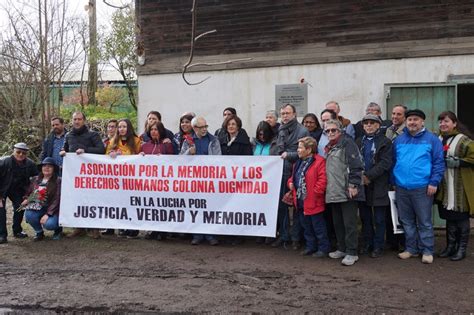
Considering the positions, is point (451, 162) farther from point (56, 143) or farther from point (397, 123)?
point (56, 143)

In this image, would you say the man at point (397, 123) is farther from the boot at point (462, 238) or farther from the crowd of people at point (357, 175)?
the boot at point (462, 238)

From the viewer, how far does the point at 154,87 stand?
9.95m

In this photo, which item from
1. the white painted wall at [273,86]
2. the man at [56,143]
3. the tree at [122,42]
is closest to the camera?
the man at [56,143]

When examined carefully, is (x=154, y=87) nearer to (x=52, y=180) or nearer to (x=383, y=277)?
(x=52, y=180)

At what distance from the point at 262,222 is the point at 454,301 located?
2678 mm

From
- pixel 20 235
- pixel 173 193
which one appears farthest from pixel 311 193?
pixel 20 235

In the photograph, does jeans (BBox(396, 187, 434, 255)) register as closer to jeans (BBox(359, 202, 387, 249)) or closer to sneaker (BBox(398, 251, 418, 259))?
sneaker (BBox(398, 251, 418, 259))

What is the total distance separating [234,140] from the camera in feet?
22.8

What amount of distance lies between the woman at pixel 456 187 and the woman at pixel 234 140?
259 centimetres

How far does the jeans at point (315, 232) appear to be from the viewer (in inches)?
245

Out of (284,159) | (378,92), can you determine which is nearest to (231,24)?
(378,92)

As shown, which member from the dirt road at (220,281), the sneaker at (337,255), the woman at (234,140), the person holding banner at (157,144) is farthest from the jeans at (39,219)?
the sneaker at (337,255)

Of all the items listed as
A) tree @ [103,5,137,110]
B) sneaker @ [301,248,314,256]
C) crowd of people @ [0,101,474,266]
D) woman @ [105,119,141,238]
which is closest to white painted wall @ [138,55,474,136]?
crowd of people @ [0,101,474,266]

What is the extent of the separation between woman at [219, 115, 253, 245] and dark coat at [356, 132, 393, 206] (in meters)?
1.77
